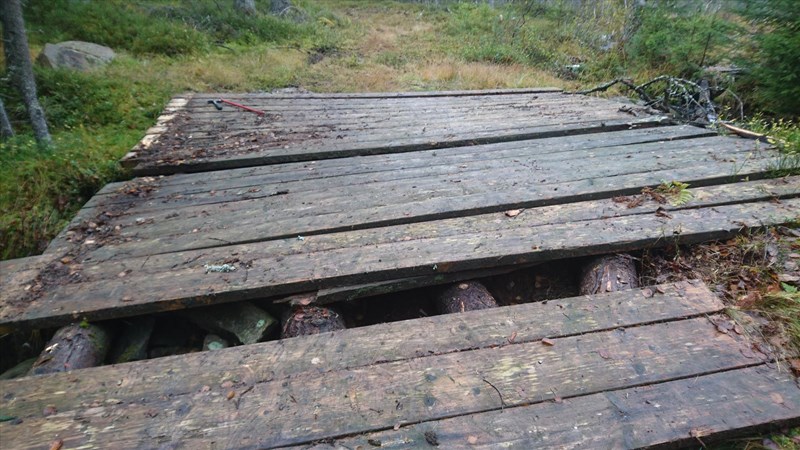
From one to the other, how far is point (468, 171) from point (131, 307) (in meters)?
2.50

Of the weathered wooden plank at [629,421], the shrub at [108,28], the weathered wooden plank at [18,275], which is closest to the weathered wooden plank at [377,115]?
the weathered wooden plank at [18,275]

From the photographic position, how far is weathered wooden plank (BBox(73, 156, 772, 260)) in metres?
2.60

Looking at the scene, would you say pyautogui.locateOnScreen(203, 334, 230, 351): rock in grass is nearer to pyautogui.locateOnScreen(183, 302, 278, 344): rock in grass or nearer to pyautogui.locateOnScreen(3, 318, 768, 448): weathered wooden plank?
pyautogui.locateOnScreen(183, 302, 278, 344): rock in grass

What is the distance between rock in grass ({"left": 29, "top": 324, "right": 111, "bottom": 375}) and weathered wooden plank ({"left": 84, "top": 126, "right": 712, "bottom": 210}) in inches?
48.8

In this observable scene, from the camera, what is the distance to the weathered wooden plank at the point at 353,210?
8.54 feet

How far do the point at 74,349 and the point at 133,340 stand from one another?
Answer: 249 mm

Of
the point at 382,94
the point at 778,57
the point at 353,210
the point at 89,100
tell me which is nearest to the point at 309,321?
the point at 353,210

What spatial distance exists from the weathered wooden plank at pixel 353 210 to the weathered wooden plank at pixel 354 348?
92 cm

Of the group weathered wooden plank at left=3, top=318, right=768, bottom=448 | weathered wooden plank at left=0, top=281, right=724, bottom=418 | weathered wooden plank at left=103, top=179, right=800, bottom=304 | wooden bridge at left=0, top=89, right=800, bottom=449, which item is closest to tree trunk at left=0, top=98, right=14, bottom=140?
wooden bridge at left=0, top=89, right=800, bottom=449

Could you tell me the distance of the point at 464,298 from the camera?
7.26 feet

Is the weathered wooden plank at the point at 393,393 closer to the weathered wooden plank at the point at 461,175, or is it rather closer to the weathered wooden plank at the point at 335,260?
the weathered wooden plank at the point at 335,260

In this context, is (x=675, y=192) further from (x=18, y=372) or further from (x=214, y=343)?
(x=18, y=372)

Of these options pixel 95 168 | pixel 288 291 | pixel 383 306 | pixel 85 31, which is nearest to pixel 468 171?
pixel 383 306

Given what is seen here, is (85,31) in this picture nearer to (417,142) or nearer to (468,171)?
(417,142)
